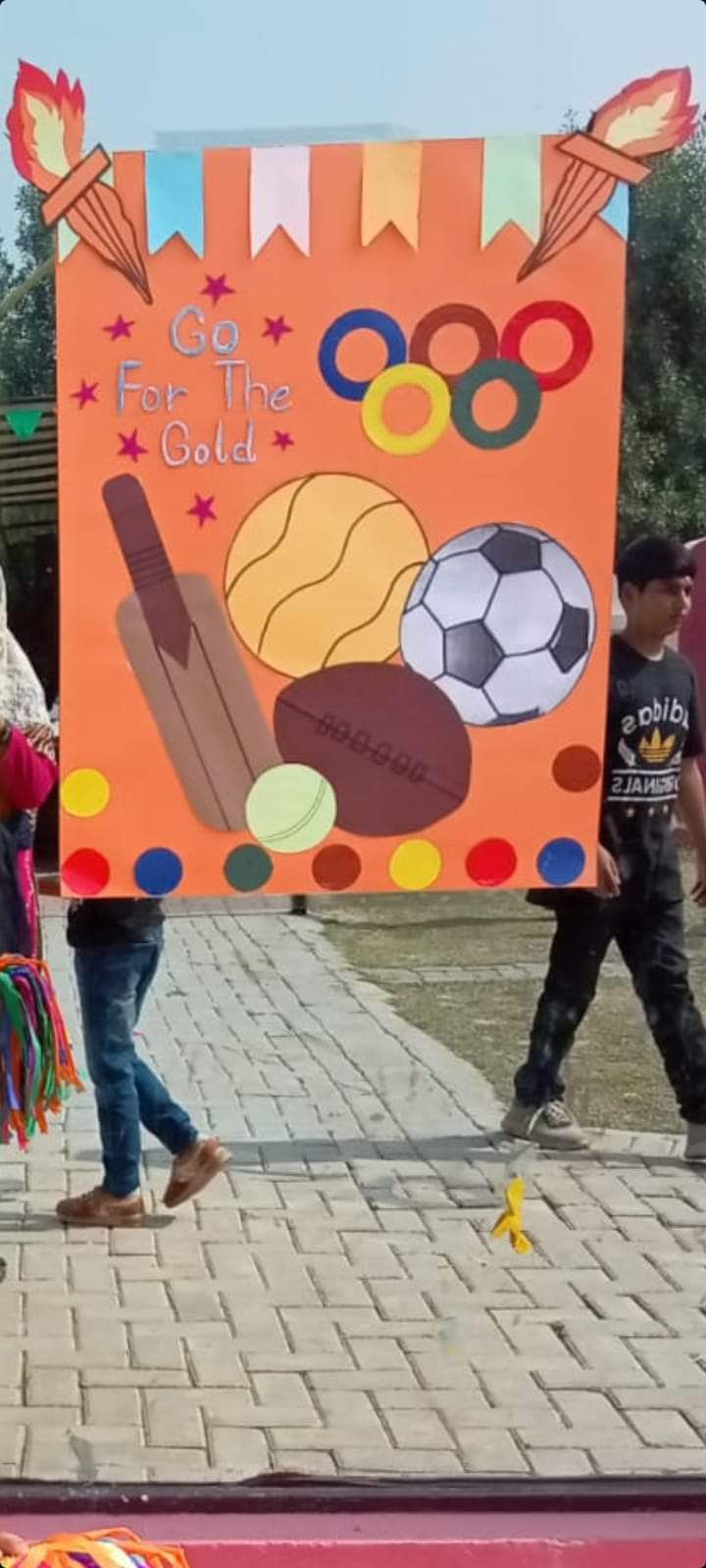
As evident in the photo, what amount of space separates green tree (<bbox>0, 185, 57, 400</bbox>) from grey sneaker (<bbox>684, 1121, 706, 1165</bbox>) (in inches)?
60.6

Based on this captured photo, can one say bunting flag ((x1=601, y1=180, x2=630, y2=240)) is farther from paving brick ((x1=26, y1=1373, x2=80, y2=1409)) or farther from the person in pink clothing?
paving brick ((x1=26, y1=1373, x2=80, y2=1409))

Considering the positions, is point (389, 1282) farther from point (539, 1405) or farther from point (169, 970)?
point (169, 970)

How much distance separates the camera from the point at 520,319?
2756mm

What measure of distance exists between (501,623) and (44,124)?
914mm

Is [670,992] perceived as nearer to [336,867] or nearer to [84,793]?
[336,867]

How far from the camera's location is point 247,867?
9.53 feet

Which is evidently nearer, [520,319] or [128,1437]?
[520,319]

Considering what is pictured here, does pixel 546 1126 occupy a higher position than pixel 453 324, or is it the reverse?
pixel 453 324

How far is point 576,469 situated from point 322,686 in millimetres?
464

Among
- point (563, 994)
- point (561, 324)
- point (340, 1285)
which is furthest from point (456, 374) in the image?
point (340, 1285)

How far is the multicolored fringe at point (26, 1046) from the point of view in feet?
9.41

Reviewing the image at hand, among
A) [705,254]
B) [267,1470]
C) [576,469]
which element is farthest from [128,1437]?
[705,254]

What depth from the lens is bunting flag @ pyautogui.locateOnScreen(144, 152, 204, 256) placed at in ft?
8.84

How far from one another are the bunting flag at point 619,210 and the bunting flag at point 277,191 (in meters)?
0.41
